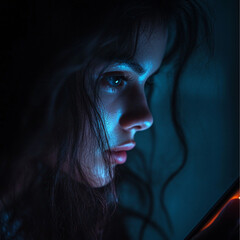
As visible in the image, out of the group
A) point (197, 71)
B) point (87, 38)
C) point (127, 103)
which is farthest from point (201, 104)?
point (87, 38)

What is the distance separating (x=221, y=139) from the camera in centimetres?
46

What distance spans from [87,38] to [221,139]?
34 centimetres

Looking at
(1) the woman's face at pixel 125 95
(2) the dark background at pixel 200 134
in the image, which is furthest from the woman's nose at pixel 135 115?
(2) the dark background at pixel 200 134

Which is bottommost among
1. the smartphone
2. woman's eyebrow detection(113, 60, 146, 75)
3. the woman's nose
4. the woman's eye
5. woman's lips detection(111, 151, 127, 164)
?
the smartphone

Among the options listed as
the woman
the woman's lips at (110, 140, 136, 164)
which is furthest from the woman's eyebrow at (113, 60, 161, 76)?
the woman's lips at (110, 140, 136, 164)

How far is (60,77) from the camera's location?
0.31 m

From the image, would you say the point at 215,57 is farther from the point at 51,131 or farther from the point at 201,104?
the point at 51,131

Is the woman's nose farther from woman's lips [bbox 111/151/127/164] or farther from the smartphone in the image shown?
the smartphone

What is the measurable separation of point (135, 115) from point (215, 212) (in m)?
0.20

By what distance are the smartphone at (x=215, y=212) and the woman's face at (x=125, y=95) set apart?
0.63 feet

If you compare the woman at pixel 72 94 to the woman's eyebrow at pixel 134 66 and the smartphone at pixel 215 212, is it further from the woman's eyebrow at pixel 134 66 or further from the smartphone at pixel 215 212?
the smartphone at pixel 215 212

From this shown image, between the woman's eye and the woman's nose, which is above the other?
the woman's eye

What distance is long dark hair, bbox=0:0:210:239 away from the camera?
0.29m

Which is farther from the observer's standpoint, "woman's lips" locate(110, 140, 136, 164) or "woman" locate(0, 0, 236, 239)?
"woman's lips" locate(110, 140, 136, 164)
